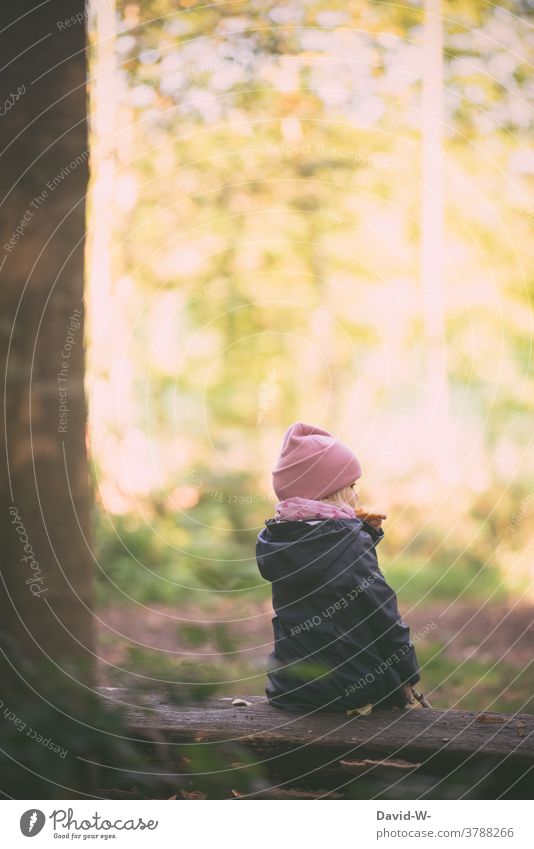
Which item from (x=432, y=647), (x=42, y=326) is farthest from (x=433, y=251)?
(x=42, y=326)

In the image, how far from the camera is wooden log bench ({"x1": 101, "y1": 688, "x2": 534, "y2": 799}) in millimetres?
2244

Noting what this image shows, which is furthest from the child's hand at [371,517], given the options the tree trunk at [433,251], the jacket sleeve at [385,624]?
the tree trunk at [433,251]

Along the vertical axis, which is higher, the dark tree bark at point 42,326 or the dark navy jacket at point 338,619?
the dark tree bark at point 42,326

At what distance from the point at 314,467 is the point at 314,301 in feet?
22.0

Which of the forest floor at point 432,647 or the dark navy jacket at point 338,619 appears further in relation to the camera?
the forest floor at point 432,647

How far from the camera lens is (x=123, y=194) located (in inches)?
282

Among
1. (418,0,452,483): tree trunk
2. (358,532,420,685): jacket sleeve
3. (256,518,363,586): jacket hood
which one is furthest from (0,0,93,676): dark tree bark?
(418,0,452,483): tree trunk

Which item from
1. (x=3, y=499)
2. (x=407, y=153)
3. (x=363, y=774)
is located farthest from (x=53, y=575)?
(x=407, y=153)

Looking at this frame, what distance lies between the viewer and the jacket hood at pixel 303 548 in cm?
245

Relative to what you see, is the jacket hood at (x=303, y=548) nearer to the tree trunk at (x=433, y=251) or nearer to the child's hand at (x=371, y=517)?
the child's hand at (x=371, y=517)

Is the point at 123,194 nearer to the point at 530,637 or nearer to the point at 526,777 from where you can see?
the point at 530,637

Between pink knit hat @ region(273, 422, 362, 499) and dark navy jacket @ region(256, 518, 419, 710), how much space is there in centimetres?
12

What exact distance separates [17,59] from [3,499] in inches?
50.9

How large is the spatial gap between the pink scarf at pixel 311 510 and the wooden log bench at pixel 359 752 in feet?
2.00
